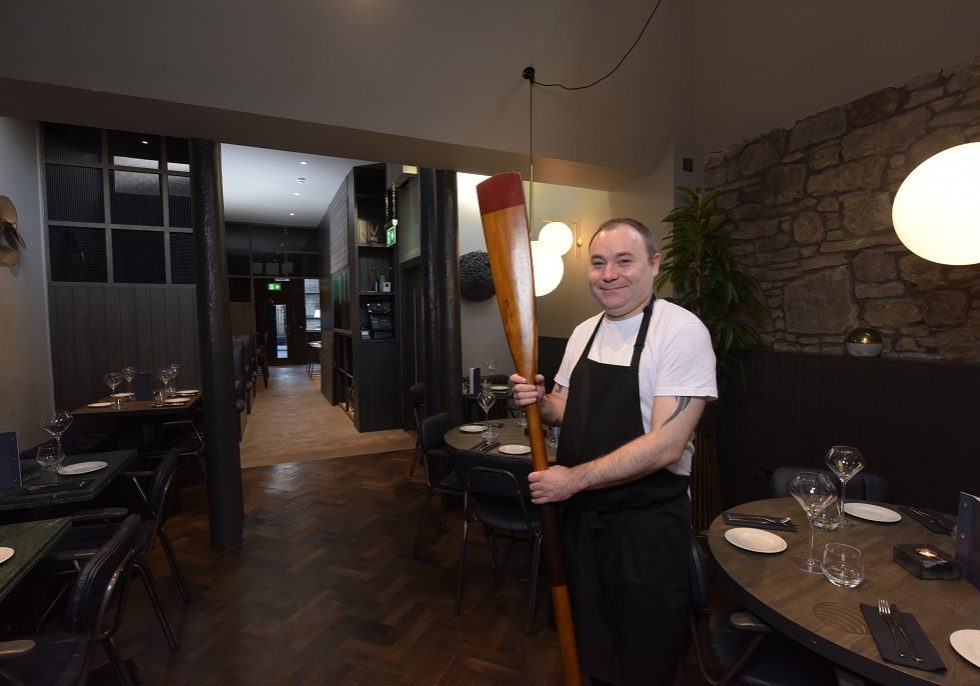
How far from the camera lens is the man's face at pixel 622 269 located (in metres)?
1.42

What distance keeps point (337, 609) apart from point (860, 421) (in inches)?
120

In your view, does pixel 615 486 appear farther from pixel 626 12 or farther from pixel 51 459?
pixel 626 12

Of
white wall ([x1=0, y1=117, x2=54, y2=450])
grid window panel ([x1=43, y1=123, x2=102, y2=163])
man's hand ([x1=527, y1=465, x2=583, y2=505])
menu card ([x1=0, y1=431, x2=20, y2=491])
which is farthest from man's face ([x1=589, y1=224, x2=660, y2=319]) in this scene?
grid window panel ([x1=43, y1=123, x2=102, y2=163])

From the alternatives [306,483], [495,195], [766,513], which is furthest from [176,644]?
[766,513]

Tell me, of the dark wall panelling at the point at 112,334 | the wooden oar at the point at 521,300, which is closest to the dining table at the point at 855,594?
the wooden oar at the point at 521,300

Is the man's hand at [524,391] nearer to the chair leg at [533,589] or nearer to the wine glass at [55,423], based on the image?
the chair leg at [533,589]

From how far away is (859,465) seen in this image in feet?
6.15

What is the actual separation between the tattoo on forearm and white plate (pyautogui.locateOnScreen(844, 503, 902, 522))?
1.21m

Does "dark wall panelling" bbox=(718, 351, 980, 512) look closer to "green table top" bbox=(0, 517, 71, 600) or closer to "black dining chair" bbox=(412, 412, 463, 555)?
"black dining chair" bbox=(412, 412, 463, 555)

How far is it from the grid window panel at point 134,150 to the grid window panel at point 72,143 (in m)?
0.12

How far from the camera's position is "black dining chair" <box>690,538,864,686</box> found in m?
1.45

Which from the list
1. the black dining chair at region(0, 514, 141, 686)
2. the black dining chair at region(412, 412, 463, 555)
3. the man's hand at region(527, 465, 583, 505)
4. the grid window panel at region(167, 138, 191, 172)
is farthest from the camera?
the grid window panel at region(167, 138, 191, 172)

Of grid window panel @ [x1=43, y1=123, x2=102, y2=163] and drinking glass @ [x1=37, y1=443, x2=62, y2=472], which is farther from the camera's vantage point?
grid window panel @ [x1=43, y1=123, x2=102, y2=163]

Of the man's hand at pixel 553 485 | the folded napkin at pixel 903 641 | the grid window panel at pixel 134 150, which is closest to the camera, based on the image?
the folded napkin at pixel 903 641
